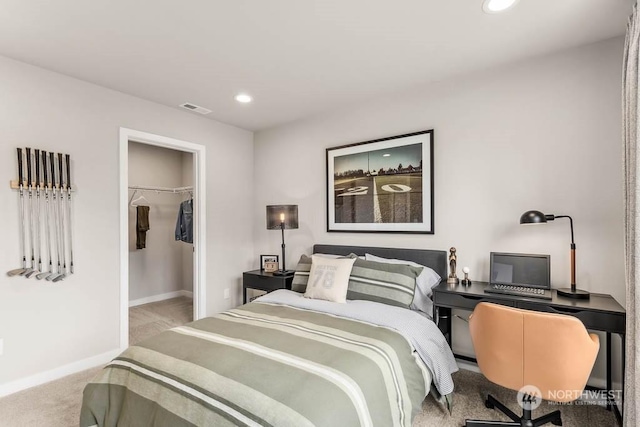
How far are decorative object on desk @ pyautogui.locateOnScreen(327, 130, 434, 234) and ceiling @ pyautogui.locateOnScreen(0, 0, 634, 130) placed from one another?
1.97ft

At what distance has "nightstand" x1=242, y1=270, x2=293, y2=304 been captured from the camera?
3.46 meters

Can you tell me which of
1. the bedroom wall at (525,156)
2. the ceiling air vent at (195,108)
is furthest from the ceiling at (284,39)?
the ceiling air vent at (195,108)

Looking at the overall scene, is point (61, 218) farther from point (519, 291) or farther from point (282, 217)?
point (519, 291)

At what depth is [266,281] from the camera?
358 centimetres

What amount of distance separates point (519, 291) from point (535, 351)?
69 cm

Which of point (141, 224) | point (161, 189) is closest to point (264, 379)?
point (141, 224)

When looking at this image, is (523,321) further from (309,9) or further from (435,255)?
(309,9)

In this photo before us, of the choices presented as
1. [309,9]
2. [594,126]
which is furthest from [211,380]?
[594,126]

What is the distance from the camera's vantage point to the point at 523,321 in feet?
5.62

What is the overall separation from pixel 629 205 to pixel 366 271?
1.71m

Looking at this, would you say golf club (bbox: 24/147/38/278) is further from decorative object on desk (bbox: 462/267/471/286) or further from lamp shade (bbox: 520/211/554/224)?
lamp shade (bbox: 520/211/554/224)

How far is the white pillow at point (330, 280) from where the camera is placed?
2.65 meters

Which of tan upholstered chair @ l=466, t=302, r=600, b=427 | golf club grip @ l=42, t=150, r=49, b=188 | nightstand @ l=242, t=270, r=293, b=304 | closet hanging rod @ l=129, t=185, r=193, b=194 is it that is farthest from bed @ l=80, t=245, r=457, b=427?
closet hanging rod @ l=129, t=185, r=193, b=194

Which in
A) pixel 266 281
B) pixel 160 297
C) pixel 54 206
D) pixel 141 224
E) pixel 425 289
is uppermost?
pixel 54 206
